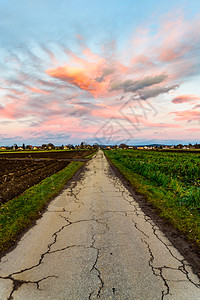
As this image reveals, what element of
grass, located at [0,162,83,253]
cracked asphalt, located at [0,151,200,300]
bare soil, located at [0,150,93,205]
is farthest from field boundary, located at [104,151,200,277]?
bare soil, located at [0,150,93,205]

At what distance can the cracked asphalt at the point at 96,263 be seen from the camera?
2.68 meters

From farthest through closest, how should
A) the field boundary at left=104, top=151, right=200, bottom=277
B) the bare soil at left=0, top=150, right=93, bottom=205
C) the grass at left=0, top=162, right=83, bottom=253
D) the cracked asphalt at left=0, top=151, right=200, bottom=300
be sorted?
the bare soil at left=0, top=150, right=93, bottom=205
the grass at left=0, top=162, right=83, bottom=253
the field boundary at left=104, top=151, right=200, bottom=277
the cracked asphalt at left=0, top=151, right=200, bottom=300

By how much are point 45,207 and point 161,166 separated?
11839 millimetres

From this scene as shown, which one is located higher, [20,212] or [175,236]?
[20,212]

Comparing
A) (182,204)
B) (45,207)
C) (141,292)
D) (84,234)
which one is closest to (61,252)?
(84,234)

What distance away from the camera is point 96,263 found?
3332mm

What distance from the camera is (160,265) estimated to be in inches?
130

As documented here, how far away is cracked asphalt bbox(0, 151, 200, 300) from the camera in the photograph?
268 centimetres

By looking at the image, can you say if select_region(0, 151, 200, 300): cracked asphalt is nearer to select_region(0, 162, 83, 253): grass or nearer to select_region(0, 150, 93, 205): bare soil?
select_region(0, 162, 83, 253): grass

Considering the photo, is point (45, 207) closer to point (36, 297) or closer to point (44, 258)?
point (44, 258)

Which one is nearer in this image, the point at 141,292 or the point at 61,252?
the point at 141,292

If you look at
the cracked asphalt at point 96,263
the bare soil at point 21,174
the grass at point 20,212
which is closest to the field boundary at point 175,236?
the cracked asphalt at point 96,263

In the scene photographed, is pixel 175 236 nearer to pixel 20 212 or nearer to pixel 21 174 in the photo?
pixel 20 212

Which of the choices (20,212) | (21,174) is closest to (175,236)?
(20,212)
